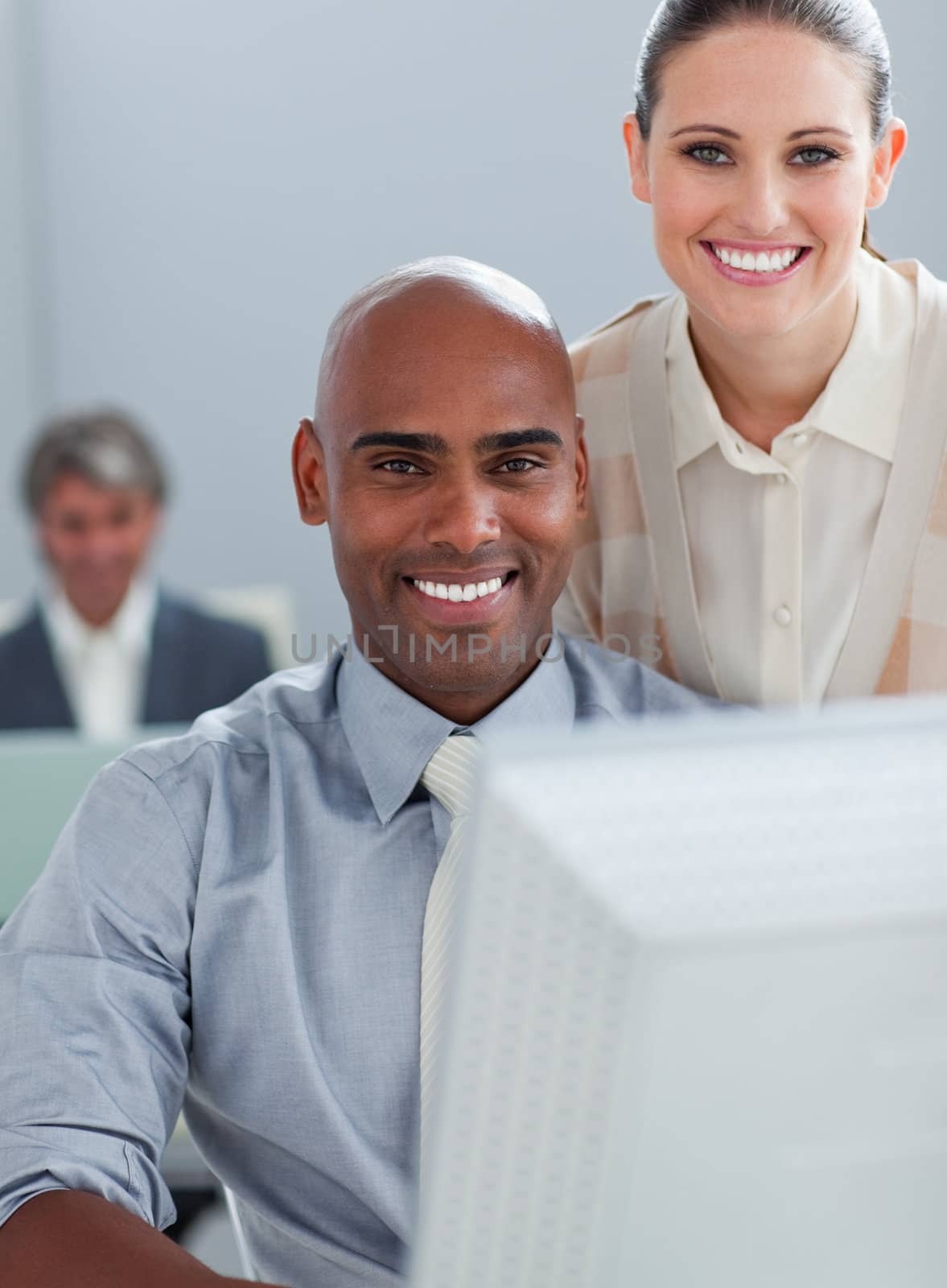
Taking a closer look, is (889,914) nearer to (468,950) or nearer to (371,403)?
(468,950)

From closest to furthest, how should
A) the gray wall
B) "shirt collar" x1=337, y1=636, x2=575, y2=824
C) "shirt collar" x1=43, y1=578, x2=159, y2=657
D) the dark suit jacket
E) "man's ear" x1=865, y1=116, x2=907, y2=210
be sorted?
"shirt collar" x1=337, y1=636, x2=575, y2=824, "man's ear" x1=865, y1=116, x2=907, y2=210, the dark suit jacket, "shirt collar" x1=43, y1=578, x2=159, y2=657, the gray wall

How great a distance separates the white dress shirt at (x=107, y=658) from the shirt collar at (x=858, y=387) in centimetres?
225

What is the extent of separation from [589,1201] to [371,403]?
82cm

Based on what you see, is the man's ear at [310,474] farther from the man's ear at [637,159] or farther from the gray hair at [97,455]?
the gray hair at [97,455]

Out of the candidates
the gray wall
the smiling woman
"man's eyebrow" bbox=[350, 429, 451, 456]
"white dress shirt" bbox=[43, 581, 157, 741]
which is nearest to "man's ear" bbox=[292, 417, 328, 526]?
"man's eyebrow" bbox=[350, 429, 451, 456]

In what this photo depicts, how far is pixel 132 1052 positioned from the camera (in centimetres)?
109

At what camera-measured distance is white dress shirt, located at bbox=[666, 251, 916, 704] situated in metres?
1.48

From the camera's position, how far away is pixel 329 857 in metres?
1.21

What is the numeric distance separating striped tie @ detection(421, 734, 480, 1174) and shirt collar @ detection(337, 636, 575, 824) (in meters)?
0.01

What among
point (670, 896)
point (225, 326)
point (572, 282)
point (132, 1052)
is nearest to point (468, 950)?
point (670, 896)

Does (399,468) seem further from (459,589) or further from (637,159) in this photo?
(637,159)

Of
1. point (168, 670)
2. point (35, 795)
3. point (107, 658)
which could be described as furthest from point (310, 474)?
point (107, 658)

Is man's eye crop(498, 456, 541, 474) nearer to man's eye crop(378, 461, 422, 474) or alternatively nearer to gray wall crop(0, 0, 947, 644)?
man's eye crop(378, 461, 422, 474)

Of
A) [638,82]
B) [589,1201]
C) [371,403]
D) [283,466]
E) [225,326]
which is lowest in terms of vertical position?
[283,466]
